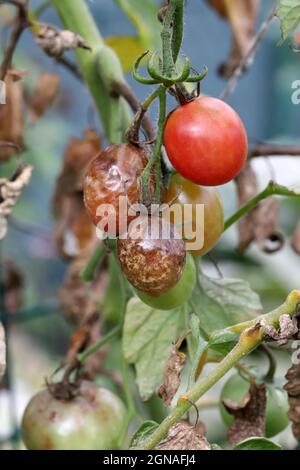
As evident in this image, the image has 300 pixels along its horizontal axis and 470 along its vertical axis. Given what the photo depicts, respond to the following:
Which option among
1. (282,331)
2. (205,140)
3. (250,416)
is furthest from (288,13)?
(250,416)

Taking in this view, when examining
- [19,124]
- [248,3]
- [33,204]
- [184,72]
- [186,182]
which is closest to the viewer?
[184,72]

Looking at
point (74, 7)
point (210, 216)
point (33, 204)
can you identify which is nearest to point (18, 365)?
point (33, 204)

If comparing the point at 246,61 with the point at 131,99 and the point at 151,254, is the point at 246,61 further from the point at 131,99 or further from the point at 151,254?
the point at 151,254

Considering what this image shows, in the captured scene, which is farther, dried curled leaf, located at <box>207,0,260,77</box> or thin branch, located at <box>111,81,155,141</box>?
dried curled leaf, located at <box>207,0,260,77</box>

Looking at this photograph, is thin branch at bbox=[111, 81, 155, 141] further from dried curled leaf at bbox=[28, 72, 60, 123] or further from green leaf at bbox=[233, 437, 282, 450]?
dried curled leaf at bbox=[28, 72, 60, 123]

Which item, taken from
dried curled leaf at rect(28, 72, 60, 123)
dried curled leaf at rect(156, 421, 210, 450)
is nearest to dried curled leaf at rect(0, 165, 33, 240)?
dried curled leaf at rect(156, 421, 210, 450)

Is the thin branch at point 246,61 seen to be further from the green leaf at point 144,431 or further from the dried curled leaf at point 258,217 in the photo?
the green leaf at point 144,431

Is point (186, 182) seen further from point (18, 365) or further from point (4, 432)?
point (18, 365)
